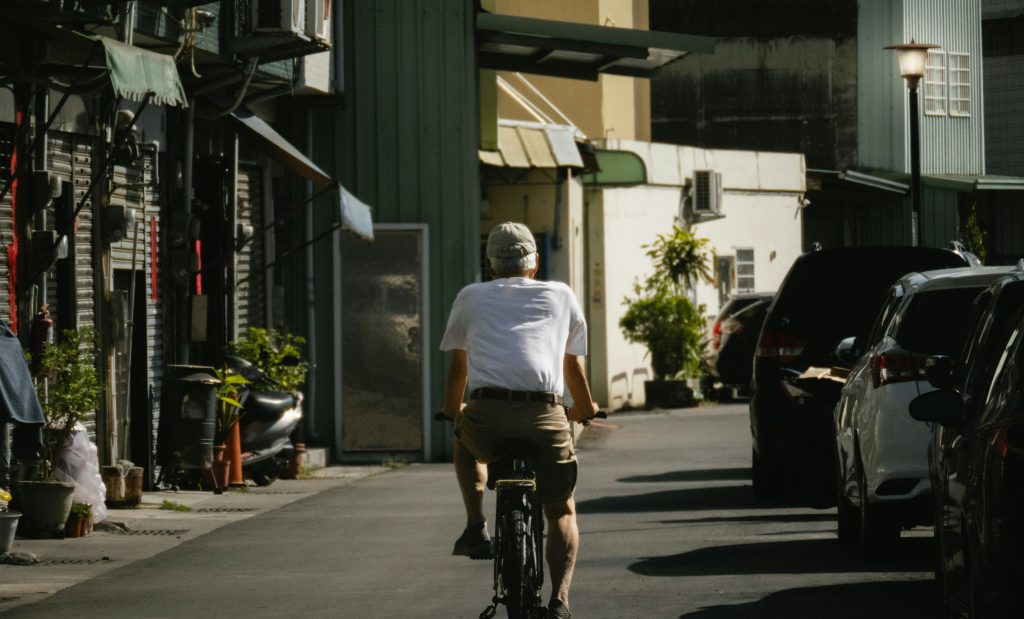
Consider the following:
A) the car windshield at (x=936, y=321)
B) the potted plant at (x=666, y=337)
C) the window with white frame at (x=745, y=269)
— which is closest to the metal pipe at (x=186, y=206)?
the car windshield at (x=936, y=321)

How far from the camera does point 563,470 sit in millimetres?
8938

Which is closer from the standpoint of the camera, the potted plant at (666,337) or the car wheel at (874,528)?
the car wheel at (874,528)

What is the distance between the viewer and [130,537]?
1476cm

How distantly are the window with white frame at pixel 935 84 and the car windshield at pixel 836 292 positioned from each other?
32936 millimetres

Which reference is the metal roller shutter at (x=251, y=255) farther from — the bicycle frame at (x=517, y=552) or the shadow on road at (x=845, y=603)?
the bicycle frame at (x=517, y=552)

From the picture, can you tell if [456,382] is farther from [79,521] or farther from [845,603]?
[79,521]

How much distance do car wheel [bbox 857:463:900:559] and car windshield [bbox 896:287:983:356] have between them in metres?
0.80

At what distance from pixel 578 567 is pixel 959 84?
3872cm

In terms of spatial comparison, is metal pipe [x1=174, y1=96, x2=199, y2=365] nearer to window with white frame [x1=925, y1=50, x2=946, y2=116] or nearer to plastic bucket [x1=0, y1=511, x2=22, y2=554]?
plastic bucket [x1=0, y1=511, x2=22, y2=554]

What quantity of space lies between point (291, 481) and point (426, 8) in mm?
6206

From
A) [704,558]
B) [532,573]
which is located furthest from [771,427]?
[532,573]

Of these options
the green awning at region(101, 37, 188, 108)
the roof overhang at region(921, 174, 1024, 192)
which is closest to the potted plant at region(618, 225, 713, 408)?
the roof overhang at region(921, 174, 1024, 192)

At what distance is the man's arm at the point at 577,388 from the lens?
9.38 m

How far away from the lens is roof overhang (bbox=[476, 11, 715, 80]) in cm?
2284
